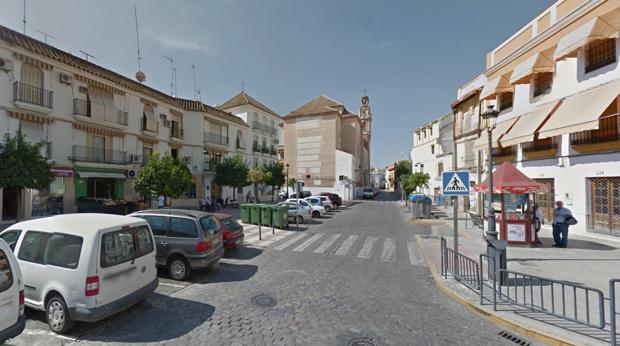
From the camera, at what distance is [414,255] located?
8734 mm

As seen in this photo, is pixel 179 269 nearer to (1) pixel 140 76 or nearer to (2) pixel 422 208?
(2) pixel 422 208

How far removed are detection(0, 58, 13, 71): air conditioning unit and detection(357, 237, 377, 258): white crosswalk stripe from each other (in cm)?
1915

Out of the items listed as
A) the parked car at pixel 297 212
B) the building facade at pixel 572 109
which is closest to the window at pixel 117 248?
the parked car at pixel 297 212

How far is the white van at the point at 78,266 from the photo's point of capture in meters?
3.82

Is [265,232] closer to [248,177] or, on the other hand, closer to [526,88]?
[248,177]

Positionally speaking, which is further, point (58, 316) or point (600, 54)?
point (600, 54)

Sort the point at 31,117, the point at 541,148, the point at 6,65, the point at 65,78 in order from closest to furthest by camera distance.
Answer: the point at 541,148
the point at 6,65
the point at 31,117
the point at 65,78

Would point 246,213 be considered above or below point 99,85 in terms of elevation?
below

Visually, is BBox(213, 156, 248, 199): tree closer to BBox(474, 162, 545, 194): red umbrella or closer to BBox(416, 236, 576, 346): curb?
BBox(474, 162, 545, 194): red umbrella

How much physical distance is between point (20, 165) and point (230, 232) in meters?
8.81

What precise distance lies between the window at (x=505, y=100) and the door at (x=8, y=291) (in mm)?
20450

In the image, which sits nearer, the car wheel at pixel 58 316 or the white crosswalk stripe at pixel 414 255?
the car wheel at pixel 58 316

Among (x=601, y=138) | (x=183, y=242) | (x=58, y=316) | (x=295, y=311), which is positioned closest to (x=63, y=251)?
(x=58, y=316)

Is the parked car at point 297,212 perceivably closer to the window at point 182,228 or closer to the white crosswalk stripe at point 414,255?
the white crosswalk stripe at point 414,255
